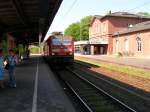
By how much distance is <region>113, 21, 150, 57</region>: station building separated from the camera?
52062mm

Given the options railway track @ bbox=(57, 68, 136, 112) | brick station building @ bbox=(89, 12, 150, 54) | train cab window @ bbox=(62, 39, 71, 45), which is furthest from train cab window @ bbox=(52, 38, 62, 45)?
brick station building @ bbox=(89, 12, 150, 54)

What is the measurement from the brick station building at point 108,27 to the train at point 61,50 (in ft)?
138

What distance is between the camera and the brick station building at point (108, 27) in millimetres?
71562

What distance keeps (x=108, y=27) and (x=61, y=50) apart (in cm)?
4346

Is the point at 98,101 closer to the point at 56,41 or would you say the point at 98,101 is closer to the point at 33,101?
the point at 33,101

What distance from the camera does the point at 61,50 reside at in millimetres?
29188

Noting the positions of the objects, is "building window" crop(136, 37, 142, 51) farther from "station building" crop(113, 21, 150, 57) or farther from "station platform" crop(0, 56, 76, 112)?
"station platform" crop(0, 56, 76, 112)

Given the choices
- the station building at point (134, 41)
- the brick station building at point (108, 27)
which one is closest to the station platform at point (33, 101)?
the station building at point (134, 41)

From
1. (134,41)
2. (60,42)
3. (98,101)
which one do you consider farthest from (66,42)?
(134,41)

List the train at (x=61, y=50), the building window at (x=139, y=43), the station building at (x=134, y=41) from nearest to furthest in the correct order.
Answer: the train at (x=61, y=50), the station building at (x=134, y=41), the building window at (x=139, y=43)

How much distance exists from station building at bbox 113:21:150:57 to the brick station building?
2447 millimetres

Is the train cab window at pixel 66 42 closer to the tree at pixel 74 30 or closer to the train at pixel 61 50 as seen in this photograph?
the train at pixel 61 50

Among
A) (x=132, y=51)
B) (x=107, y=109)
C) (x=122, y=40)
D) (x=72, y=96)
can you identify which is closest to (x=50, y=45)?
(x=72, y=96)

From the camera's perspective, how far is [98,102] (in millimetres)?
12930
